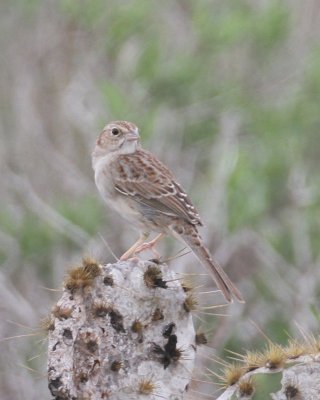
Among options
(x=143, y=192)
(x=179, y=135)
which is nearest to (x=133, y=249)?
(x=143, y=192)

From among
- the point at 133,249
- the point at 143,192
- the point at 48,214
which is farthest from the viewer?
the point at 48,214

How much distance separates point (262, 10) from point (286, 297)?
3247 mm

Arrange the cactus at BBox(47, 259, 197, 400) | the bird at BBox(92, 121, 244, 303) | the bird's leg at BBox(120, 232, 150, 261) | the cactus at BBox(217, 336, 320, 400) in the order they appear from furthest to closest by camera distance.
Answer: the bird at BBox(92, 121, 244, 303) < the bird's leg at BBox(120, 232, 150, 261) < the cactus at BBox(47, 259, 197, 400) < the cactus at BBox(217, 336, 320, 400)

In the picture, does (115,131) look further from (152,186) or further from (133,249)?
(133,249)

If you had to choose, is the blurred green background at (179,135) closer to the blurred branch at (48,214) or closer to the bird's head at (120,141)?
the blurred branch at (48,214)

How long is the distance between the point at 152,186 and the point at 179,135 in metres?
6.51

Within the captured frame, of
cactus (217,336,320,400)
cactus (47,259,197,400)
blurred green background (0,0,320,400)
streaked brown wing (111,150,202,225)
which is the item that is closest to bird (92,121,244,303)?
streaked brown wing (111,150,202,225)

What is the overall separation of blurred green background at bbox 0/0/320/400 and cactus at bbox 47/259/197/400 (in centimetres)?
628

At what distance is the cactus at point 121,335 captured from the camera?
5.72m

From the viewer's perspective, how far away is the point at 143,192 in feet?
27.1

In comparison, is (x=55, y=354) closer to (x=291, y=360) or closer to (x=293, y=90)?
(x=291, y=360)

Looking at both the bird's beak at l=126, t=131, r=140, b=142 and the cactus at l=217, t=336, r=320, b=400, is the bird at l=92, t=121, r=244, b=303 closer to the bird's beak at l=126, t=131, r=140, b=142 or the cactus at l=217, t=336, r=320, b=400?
the bird's beak at l=126, t=131, r=140, b=142

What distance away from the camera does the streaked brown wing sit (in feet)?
26.5

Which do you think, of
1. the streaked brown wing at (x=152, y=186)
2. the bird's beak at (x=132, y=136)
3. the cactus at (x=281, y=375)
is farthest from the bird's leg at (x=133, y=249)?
the cactus at (x=281, y=375)
